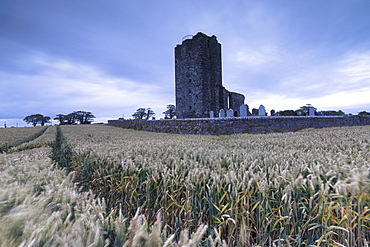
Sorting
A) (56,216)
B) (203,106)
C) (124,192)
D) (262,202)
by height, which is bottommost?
(124,192)

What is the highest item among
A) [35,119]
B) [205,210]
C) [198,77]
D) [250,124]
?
[198,77]

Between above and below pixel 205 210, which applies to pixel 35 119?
above

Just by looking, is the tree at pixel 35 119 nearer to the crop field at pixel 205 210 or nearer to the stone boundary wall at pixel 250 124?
the stone boundary wall at pixel 250 124

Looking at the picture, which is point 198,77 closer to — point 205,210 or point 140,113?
point 205,210

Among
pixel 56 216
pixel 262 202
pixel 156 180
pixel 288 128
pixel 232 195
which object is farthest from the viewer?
pixel 288 128

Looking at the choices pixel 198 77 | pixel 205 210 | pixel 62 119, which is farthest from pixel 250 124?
pixel 62 119

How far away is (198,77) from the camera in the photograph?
25375 millimetres

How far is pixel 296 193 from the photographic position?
168cm

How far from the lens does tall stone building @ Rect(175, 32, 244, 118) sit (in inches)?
1000

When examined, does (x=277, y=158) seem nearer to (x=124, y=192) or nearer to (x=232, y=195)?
(x=232, y=195)

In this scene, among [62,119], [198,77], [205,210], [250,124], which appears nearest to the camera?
[205,210]

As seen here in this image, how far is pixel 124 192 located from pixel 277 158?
2208 mm

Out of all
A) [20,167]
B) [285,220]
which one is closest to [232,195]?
[285,220]

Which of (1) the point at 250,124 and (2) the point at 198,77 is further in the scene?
(2) the point at 198,77
